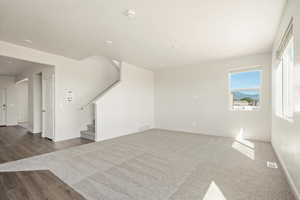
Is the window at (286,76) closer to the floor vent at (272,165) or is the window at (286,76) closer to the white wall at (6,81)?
the floor vent at (272,165)

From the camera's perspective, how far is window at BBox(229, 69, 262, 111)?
440 cm

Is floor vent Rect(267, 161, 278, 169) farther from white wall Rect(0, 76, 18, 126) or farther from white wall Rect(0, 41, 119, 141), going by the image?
white wall Rect(0, 76, 18, 126)

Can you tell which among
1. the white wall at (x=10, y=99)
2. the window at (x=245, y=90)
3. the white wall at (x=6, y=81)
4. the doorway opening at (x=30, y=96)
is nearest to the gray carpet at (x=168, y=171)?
the window at (x=245, y=90)

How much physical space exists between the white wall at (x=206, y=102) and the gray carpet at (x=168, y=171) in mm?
920

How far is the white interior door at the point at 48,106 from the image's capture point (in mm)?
4488

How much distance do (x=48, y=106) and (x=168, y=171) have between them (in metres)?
4.46

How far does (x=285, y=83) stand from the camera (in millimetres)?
2674

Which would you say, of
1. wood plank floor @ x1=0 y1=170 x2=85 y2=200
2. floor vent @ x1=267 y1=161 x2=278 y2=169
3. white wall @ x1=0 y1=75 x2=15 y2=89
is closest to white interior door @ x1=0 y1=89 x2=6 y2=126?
white wall @ x1=0 y1=75 x2=15 y2=89

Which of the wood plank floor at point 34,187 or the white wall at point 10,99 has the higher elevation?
the white wall at point 10,99

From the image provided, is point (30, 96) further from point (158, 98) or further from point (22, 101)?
point (158, 98)

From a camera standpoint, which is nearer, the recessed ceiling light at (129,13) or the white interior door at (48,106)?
the recessed ceiling light at (129,13)

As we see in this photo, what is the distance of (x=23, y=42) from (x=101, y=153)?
3313mm

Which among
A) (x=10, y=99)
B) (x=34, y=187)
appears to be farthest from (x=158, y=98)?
(x=10, y=99)

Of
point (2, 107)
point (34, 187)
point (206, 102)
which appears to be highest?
point (206, 102)
